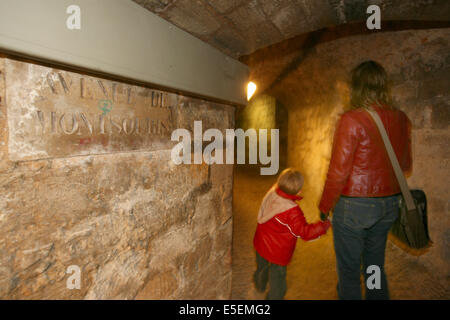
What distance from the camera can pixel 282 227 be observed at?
1.70m

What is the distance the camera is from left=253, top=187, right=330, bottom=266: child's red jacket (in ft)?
5.22

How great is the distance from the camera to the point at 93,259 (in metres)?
0.90

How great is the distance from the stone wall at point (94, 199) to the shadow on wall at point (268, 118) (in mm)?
6229

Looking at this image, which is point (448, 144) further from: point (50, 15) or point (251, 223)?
point (50, 15)

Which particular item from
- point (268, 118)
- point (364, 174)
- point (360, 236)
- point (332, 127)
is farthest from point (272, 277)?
point (268, 118)

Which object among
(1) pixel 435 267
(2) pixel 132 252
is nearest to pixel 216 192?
(2) pixel 132 252

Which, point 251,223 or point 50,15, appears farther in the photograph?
point 251,223

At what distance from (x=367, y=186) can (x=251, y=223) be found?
2417 millimetres

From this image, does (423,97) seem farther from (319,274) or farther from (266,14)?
(266,14)

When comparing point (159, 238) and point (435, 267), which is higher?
point (159, 238)

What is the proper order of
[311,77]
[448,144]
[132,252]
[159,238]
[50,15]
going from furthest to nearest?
1. [311,77]
2. [448,144]
3. [159,238]
4. [132,252]
5. [50,15]

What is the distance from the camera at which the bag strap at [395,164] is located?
142 cm

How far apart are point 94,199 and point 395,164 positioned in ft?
5.36

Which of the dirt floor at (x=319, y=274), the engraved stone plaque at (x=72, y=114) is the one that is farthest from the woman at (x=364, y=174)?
the engraved stone plaque at (x=72, y=114)
